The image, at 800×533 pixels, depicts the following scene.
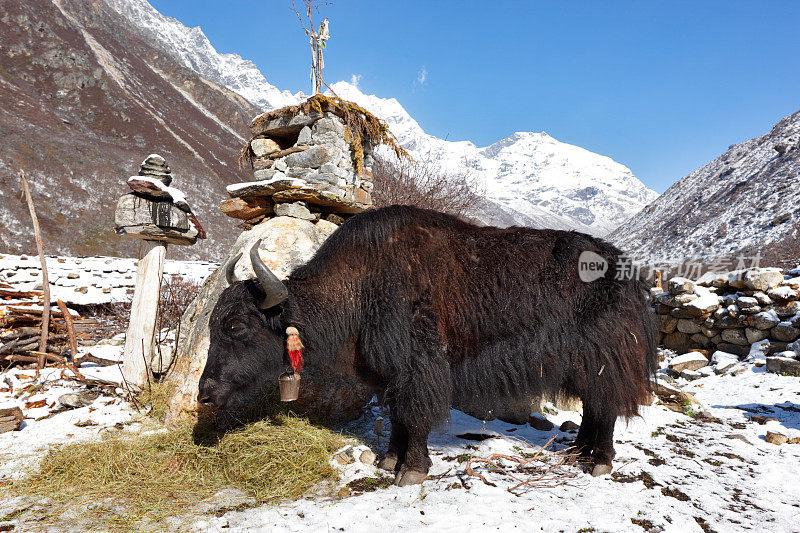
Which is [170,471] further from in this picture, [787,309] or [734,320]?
[787,309]

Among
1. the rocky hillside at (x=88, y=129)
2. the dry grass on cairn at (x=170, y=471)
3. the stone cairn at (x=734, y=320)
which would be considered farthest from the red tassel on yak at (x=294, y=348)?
the rocky hillside at (x=88, y=129)

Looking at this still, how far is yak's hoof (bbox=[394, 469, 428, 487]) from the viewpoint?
8.59 feet

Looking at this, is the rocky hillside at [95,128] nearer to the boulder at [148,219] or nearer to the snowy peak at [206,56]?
the boulder at [148,219]

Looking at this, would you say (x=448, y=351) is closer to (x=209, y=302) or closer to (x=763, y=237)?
(x=209, y=302)

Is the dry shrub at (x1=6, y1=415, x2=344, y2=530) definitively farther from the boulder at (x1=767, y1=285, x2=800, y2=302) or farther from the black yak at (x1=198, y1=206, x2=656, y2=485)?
the boulder at (x1=767, y1=285, x2=800, y2=302)

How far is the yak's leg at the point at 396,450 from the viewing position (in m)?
2.88

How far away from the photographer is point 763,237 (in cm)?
1927

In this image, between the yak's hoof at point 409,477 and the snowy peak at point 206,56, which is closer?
the yak's hoof at point 409,477

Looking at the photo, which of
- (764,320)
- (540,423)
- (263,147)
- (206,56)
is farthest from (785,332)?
(206,56)

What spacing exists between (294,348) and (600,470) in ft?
7.45

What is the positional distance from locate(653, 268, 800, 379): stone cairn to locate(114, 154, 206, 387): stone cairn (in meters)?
7.26

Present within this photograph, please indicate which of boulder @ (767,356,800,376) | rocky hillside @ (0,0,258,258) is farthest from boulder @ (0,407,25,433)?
rocky hillside @ (0,0,258,258)

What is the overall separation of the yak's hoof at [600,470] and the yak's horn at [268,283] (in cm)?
243

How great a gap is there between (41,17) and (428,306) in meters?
59.0
